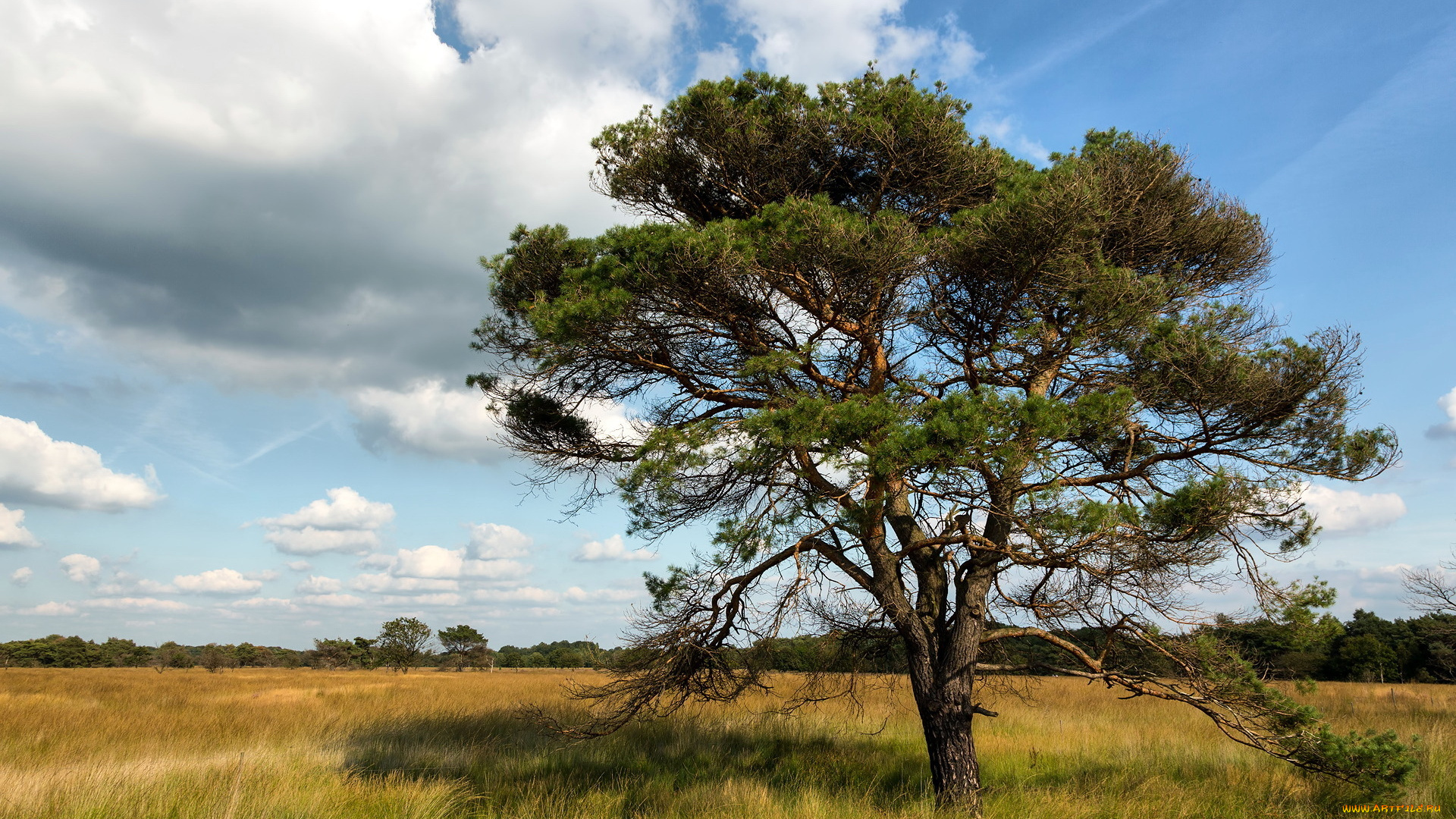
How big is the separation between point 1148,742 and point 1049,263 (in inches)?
345

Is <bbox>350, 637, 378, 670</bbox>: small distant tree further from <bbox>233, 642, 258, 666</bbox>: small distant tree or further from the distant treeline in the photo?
<bbox>233, 642, 258, 666</bbox>: small distant tree

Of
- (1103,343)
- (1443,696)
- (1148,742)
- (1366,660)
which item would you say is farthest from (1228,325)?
(1366,660)

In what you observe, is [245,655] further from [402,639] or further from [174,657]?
[402,639]

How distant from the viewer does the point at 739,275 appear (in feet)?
21.9

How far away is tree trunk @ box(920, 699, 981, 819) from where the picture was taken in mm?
6371

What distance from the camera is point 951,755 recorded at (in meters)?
6.49

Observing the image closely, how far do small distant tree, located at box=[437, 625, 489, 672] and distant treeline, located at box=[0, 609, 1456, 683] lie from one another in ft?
0.33

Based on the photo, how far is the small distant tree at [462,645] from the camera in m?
46.4

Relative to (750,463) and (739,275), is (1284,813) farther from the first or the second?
(739,275)

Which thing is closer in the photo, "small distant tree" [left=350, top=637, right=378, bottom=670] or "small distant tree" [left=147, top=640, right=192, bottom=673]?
"small distant tree" [left=350, top=637, right=378, bottom=670]

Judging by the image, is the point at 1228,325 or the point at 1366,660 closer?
the point at 1228,325

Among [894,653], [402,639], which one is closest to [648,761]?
[894,653]

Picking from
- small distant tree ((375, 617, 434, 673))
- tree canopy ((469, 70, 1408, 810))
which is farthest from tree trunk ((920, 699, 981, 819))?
small distant tree ((375, 617, 434, 673))

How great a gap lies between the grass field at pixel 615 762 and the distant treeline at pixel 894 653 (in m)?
1.25
